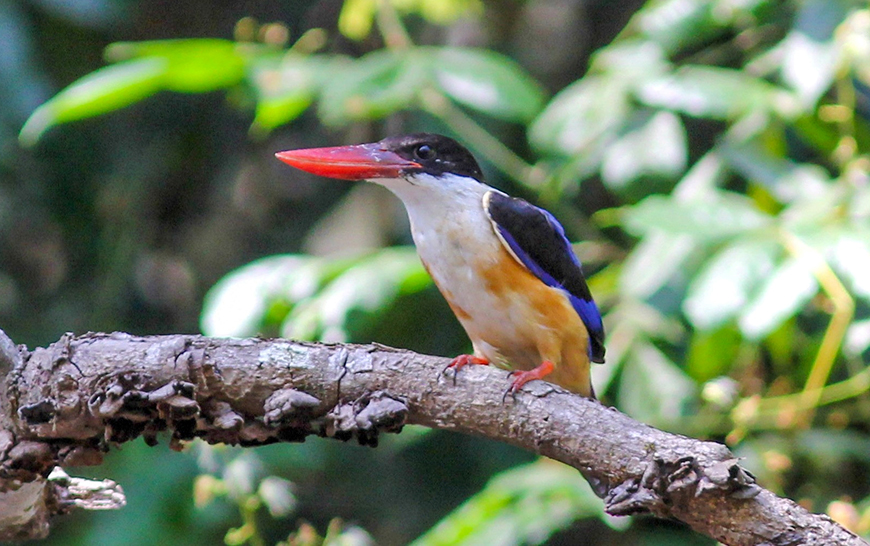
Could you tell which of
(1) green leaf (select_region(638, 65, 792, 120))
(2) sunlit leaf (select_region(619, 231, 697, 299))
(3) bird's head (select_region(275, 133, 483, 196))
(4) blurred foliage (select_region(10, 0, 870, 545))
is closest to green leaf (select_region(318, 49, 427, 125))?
(4) blurred foliage (select_region(10, 0, 870, 545))

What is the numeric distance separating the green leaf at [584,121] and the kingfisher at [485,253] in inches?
31.1

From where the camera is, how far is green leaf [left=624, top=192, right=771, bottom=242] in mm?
2736

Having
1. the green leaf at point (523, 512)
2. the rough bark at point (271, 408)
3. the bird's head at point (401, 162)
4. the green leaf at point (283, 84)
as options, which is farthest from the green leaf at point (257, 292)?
the rough bark at point (271, 408)

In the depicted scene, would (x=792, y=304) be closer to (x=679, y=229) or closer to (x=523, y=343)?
(x=679, y=229)

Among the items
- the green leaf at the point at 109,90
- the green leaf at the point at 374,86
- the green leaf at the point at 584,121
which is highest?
the green leaf at the point at 109,90

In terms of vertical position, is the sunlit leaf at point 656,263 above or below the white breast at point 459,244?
below

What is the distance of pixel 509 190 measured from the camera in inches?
161

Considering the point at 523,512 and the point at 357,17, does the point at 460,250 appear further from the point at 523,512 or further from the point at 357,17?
the point at 357,17

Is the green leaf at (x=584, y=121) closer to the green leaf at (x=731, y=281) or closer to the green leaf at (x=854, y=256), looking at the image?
the green leaf at (x=731, y=281)

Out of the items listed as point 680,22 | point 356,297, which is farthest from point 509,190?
point 356,297

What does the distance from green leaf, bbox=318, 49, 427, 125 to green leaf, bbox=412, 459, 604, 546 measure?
47.3 inches

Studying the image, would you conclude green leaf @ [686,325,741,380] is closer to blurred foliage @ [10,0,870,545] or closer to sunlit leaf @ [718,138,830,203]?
blurred foliage @ [10,0,870,545]

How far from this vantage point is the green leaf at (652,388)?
3102 mm

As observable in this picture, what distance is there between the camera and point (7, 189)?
4.71 metres
